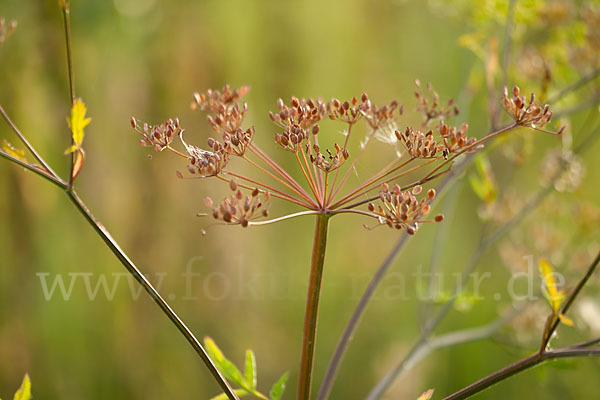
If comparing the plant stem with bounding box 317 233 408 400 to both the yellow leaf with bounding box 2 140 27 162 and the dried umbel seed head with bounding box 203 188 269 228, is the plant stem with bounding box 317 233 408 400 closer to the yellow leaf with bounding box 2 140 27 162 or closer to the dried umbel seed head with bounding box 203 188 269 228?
the dried umbel seed head with bounding box 203 188 269 228

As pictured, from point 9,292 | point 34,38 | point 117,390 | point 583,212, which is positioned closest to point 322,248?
point 583,212

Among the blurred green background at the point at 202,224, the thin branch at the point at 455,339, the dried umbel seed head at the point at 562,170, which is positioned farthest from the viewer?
the blurred green background at the point at 202,224

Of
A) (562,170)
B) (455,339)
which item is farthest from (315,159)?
(562,170)

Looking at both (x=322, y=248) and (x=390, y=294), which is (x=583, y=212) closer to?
(x=322, y=248)

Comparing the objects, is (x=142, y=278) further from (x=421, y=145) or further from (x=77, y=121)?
(x=421, y=145)

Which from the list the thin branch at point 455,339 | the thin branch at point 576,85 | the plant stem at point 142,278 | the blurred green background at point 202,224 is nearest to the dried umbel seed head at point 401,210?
the plant stem at point 142,278

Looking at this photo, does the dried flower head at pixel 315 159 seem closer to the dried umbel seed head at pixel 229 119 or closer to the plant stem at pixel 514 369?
the dried umbel seed head at pixel 229 119
